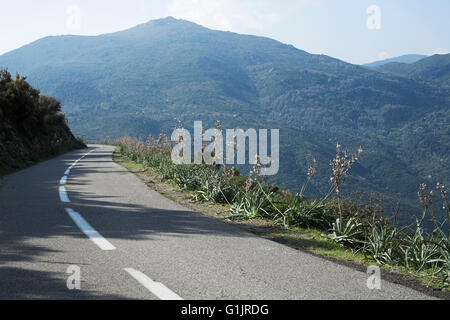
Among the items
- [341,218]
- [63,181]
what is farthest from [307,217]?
[63,181]

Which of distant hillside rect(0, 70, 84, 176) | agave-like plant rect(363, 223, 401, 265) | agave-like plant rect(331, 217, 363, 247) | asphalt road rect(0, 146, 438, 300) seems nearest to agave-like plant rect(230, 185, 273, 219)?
asphalt road rect(0, 146, 438, 300)

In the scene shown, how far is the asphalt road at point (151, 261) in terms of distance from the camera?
3.88 m

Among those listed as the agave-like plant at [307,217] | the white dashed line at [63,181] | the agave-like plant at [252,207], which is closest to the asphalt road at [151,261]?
the agave-like plant at [252,207]

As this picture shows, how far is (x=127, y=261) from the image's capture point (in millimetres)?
4812

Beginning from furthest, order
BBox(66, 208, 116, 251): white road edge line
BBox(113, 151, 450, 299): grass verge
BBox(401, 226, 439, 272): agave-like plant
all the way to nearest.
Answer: BBox(66, 208, 116, 251): white road edge line < BBox(401, 226, 439, 272): agave-like plant < BBox(113, 151, 450, 299): grass verge

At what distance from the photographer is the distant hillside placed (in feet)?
65.6

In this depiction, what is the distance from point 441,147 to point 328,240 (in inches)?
7585

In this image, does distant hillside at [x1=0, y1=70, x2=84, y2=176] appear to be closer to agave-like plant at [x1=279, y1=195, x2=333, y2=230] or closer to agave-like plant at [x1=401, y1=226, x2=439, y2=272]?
agave-like plant at [x1=279, y1=195, x2=333, y2=230]

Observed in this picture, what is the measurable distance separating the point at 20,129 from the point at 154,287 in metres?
25.0

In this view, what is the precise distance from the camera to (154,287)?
3.93m

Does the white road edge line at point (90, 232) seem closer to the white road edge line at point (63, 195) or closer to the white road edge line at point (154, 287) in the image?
the white road edge line at point (154, 287)

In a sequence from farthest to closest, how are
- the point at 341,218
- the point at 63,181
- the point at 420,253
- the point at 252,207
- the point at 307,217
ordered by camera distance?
the point at 63,181
the point at 252,207
the point at 307,217
the point at 341,218
the point at 420,253

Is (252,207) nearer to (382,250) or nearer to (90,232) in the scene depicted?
(382,250)

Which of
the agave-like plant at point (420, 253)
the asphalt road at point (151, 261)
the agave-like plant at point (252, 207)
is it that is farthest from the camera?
the agave-like plant at point (252, 207)
